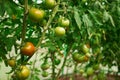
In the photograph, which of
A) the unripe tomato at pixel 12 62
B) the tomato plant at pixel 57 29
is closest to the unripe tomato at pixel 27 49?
the tomato plant at pixel 57 29

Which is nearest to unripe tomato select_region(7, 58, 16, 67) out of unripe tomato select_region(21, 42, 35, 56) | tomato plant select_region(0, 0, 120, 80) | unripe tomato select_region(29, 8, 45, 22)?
tomato plant select_region(0, 0, 120, 80)

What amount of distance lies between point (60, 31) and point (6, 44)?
1.01ft

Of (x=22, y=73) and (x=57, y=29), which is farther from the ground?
(x=57, y=29)

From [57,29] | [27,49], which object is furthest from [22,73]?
[57,29]

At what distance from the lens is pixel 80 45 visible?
1.50 m

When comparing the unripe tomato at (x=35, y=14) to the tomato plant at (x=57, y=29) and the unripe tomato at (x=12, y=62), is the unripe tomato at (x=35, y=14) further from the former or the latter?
the unripe tomato at (x=12, y=62)

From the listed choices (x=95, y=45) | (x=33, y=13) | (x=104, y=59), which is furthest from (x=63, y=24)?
(x=104, y=59)

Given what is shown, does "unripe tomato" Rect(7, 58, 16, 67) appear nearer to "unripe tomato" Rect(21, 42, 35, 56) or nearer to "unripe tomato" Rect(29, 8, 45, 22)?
"unripe tomato" Rect(21, 42, 35, 56)

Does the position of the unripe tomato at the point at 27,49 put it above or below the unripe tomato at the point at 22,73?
above

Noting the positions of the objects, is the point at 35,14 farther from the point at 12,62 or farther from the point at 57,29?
the point at 12,62

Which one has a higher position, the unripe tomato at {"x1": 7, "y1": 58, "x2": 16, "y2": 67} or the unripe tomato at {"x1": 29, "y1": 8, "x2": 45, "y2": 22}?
the unripe tomato at {"x1": 29, "y1": 8, "x2": 45, "y2": 22}

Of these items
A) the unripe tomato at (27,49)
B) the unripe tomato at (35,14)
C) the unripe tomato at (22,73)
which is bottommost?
the unripe tomato at (22,73)

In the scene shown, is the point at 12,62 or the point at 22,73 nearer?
the point at 22,73

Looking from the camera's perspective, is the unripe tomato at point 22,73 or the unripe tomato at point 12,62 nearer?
the unripe tomato at point 22,73
